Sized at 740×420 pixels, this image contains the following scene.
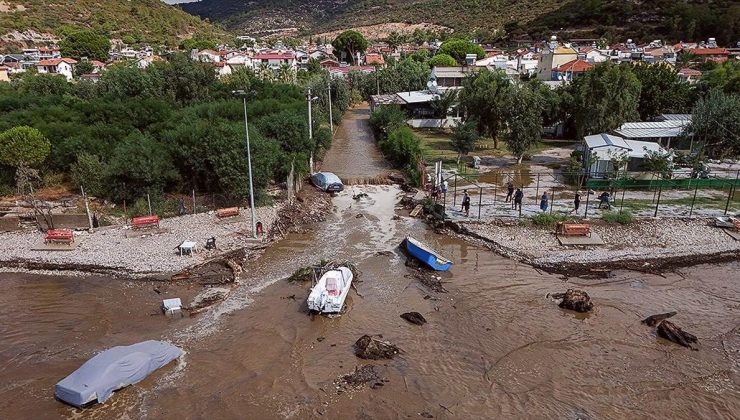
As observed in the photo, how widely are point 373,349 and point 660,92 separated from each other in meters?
45.2

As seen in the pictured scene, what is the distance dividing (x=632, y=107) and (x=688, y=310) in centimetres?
2643

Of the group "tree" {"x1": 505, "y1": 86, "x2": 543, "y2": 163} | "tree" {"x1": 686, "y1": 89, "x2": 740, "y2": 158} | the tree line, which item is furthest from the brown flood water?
"tree" {"x1": 686, "y1": 89, "x2": 740, "y2": 158}

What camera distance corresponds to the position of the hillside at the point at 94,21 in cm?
11562

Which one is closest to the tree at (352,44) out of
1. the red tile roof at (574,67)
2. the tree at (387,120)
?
the red tile roof at (574,67)

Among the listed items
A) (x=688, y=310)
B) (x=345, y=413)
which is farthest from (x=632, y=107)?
(x=345, y=413)

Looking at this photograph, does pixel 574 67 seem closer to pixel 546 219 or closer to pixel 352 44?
pixel 546 219

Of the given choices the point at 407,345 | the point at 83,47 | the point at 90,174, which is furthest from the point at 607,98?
the point at 83,47

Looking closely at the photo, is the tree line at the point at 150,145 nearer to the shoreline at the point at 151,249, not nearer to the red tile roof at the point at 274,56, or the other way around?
the shoreline at the point at 151,249

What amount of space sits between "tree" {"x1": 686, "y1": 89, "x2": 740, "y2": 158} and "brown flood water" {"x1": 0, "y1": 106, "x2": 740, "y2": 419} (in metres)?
19.6

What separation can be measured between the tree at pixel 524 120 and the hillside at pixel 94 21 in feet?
391

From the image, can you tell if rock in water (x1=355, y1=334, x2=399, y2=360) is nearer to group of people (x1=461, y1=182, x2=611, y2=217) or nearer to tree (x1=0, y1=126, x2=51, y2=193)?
group of people (x1=461, y1=182, x2=611, y2=217)

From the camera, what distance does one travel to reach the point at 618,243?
24.8m

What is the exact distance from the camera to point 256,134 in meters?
29.4

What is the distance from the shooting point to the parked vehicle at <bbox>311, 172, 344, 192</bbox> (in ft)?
111
